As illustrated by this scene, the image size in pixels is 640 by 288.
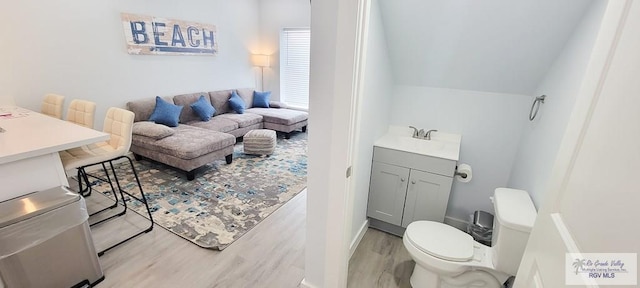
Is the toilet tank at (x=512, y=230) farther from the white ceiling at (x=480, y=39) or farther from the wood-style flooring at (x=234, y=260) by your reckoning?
the white ceiling at (x=480, y=39)

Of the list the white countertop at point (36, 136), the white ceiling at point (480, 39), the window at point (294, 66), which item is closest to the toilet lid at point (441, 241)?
the white ceiling at point (480, 39)

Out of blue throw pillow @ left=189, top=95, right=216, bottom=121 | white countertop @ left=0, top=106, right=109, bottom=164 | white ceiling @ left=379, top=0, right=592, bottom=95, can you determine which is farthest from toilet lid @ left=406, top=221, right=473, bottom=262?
blue throw pillow @ left=189, top=95, right=216, bottom=121

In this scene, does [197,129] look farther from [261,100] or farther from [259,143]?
[261,100]

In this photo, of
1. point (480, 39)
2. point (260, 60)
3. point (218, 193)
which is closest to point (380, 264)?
point (480, 39)

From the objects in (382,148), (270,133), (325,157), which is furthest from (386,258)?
(270,133)

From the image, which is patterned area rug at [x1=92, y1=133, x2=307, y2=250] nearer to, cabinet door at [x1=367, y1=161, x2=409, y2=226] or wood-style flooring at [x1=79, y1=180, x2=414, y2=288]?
wood-style flooring at [x1=79, y1=180, x2=414, y2=288]

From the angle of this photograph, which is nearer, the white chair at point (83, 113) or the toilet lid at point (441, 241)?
the toilet lid at point (441, 241)

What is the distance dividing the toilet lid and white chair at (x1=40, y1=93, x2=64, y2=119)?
3.39 m

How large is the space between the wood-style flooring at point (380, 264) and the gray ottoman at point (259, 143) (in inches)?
82.6

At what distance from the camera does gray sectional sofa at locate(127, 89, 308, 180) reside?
3.12 meters

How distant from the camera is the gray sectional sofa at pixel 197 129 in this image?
3.12 meters

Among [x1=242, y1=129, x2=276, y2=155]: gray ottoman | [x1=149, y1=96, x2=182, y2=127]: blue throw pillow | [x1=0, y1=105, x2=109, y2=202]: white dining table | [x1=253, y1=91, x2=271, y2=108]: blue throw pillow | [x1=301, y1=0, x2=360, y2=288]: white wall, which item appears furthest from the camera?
[x1=253, y1=91, x2=271, y2=108]: blue throw pillow

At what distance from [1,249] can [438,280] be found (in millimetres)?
2330

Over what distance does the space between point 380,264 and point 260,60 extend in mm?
4670
